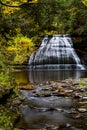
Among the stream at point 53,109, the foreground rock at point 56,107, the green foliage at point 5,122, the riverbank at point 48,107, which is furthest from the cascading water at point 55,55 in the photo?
the green foliage at point 5,122

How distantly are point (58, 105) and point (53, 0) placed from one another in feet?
11.4

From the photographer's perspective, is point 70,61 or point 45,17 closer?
point 45,17

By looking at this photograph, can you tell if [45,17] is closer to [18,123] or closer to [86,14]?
[18,123]

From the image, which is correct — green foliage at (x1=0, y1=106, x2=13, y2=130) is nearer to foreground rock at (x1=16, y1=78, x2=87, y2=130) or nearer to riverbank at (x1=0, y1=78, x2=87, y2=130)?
riverbank at (x1=0, y1=78, x2=87, y2=130)

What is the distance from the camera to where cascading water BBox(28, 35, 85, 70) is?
26.5m

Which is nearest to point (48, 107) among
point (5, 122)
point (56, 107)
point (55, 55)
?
point (56, 107)

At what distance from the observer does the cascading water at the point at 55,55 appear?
26547mm

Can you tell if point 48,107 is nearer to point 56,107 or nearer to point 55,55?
point 56,107

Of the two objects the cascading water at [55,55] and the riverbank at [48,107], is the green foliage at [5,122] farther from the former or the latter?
the cascading water at [55,55]

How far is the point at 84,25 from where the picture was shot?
2894 centimetres

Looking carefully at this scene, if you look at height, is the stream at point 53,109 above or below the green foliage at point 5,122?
below

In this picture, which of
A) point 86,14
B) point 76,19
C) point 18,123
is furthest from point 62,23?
point 18,123

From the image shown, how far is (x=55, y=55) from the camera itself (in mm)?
28141

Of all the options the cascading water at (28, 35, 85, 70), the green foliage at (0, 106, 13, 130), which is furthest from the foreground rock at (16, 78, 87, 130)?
the cascading water at (28, 35, 85, 70)
